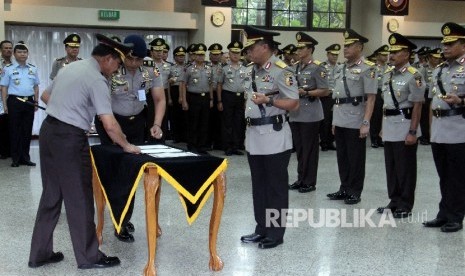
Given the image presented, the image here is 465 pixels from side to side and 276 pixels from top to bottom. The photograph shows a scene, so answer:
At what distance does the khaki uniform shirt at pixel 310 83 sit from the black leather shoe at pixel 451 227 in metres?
1.96

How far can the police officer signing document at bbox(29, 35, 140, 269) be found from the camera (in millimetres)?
3785

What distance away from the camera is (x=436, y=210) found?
19.1 feet

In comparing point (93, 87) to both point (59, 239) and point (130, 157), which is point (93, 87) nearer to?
point (130, 157)

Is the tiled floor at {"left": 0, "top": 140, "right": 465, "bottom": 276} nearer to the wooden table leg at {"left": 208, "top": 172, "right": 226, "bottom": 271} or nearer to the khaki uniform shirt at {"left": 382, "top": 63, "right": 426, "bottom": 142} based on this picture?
the wooden table leg at {"left": 208, "top": 172, "right": 226, "bottom": 271}

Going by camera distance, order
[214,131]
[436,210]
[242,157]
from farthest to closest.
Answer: [214,131] → [242,157] → [436,210]

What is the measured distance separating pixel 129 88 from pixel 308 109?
2.34 metres

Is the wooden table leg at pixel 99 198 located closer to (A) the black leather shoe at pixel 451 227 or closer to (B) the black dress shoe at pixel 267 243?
(B) the black dress shoe at pixel 267 243

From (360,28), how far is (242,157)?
5.75 meters

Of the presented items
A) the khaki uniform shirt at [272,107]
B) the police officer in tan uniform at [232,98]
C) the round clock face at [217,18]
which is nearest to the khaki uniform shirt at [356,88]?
the khaki uniform shirt at [272,107]

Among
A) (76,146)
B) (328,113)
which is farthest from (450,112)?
(328,113)

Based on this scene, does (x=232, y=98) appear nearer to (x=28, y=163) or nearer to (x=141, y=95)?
(x=28, y=163)

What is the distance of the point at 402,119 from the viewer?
5.29 meters

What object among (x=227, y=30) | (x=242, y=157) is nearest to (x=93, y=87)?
(x=242, y=157)

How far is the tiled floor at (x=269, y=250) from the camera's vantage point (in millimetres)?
4023
